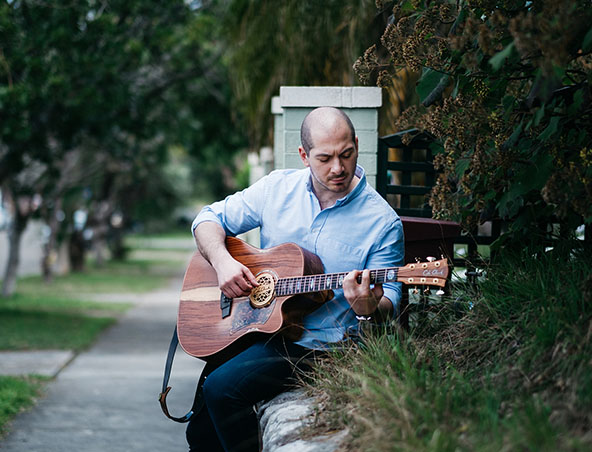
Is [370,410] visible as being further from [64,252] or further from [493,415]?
[64,252]

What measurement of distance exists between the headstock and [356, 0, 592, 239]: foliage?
0.50 metres

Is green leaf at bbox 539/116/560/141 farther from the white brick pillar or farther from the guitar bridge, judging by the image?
the white brick pillar

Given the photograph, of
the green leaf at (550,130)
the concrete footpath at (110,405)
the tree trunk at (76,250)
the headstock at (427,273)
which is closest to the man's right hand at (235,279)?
the headstock at (427,273)

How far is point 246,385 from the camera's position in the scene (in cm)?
336

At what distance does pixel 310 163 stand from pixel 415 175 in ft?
11.6

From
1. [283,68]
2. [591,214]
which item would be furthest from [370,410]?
[283,68]

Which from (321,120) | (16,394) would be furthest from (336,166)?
(16,394)

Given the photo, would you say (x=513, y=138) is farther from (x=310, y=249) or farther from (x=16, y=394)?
(x=16, y=394)

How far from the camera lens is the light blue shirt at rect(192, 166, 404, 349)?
3.59 metres

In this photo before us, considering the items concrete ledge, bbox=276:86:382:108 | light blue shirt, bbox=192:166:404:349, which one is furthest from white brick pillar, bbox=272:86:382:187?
light blue shirt, bbox=192:166:404:349

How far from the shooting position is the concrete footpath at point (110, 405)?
5414 millimetres

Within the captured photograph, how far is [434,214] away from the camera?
4.00 m

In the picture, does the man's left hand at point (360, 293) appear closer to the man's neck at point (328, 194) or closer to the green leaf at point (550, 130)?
the man's neck at point (328, 194)

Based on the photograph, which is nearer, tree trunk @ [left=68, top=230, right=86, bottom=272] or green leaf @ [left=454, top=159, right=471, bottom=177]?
green leaf @ [left=454, top=159, right=471, bottom=177]
